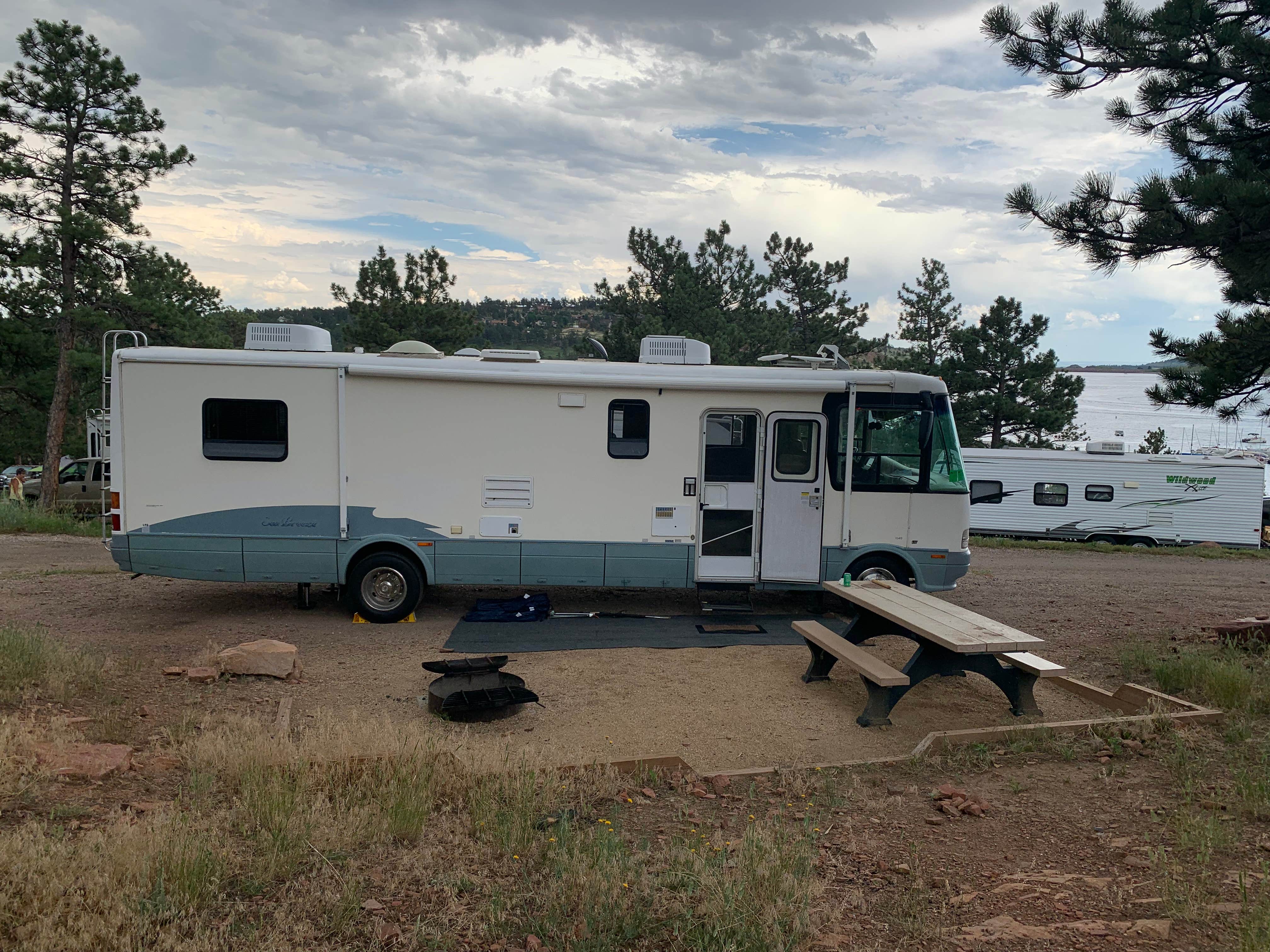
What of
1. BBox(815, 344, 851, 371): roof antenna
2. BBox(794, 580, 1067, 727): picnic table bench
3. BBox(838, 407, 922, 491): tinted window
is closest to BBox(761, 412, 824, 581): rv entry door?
BBox(838, 407, 922, 491): tinted window

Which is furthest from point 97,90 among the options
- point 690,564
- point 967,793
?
point 967,793

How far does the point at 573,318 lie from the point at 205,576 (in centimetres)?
4564

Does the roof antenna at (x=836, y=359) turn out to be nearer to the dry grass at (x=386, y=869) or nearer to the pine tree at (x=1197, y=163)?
the pine tree at (x=1197, y=163)

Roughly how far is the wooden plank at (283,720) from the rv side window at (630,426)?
3901mm

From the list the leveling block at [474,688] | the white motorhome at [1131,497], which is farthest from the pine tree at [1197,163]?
the white motorhome at [1131,497]

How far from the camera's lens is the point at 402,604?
8781 millimetres

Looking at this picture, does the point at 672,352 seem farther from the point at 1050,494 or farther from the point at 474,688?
the point at 1050,494

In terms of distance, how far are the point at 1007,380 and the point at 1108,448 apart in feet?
36.1

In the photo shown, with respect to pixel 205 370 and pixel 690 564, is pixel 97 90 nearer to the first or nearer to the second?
pixel 205 370

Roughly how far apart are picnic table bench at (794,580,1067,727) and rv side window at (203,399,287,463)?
5.26 m

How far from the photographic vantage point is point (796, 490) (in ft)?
29.6

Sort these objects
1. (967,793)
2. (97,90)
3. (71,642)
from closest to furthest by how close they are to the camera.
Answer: (967,793) < (71,642) < (97,90)

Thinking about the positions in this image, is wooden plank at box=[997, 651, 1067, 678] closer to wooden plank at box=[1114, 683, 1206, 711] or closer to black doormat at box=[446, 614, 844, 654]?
wooden plank at box=[1114, 683, 1206, 711]

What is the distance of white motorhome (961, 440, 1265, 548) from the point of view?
64.3ft
